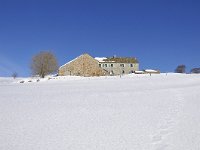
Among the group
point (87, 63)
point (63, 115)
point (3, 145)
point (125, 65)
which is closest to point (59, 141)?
point (3, 145)

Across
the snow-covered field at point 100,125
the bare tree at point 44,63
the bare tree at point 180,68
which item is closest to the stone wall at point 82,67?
the bare tree at point 44,63

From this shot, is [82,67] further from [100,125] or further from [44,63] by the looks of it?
[100,125]

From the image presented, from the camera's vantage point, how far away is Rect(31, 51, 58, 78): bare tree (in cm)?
9806

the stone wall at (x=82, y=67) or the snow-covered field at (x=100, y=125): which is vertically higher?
the stone wall at (x=82, y=67)

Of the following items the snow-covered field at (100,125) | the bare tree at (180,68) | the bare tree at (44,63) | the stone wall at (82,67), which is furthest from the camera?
the bare tree at (180,68)

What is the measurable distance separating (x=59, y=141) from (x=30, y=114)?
5.44m

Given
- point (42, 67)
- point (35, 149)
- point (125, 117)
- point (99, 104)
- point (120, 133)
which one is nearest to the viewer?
point (35, 149)

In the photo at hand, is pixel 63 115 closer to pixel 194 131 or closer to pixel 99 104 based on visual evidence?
pixel 99 104

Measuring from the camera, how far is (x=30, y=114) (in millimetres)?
18281

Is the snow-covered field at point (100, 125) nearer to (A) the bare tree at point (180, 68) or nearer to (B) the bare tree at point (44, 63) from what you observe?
(B) the bare tree at point (44, 63)

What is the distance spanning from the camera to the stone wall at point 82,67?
85188mm

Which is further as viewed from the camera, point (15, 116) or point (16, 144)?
point (15, 116)

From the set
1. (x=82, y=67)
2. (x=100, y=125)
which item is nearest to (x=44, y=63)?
(x=82, y=67)

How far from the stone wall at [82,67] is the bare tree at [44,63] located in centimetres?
1410
